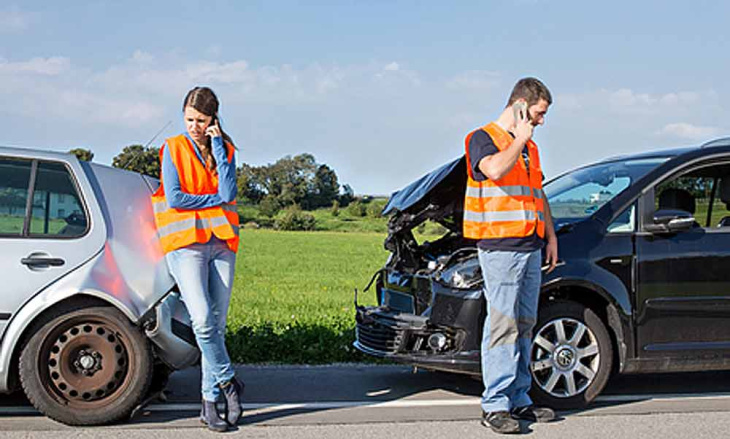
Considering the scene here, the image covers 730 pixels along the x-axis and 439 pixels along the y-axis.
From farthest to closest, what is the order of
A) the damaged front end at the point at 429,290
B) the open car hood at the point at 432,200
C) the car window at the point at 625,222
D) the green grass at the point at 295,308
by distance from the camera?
the green grass at the point at 295,308
the open car hood at the point at 432,200
the car window at the point at 625,222
the damaged front end at the point at 429,290

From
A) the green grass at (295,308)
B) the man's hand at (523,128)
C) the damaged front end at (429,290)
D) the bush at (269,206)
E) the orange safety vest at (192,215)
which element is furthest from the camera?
the bush at (269,206)

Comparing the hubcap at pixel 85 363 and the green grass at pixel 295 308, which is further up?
the hubcap at pixel 85 363

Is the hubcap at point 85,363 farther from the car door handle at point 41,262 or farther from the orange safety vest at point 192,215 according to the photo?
the orange safety vest at point 192,215

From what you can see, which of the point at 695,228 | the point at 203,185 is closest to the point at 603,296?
the point at 695,228

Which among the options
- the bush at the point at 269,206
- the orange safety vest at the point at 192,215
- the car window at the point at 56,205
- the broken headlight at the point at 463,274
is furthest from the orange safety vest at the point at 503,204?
the bush at the point at 269,206

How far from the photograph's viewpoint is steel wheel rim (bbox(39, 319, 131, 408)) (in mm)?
5152

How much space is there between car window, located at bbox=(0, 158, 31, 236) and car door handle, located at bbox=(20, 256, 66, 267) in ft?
0.64

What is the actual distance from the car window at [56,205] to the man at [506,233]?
2473 mm

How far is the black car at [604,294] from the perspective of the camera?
580 cm

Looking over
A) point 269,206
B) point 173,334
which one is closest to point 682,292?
point 173,334

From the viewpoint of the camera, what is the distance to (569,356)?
5.83 metres

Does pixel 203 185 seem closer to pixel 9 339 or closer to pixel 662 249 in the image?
pixel 9 339

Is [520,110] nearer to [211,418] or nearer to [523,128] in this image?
[523,128]

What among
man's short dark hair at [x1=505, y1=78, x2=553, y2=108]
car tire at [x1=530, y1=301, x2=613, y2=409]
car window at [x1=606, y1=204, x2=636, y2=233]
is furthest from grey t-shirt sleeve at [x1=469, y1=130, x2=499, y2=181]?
car window at [x1=606, y1=204, x2=636, y2=233]
